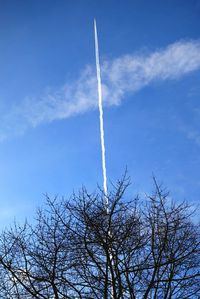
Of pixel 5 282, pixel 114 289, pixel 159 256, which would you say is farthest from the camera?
pixel 5 282

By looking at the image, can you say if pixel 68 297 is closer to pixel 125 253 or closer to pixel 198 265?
pixel 125 253

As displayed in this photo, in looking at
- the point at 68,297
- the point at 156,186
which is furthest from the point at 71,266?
the point at 156,186

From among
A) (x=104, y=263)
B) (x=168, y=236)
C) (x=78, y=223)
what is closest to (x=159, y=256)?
(x=168, y=236)

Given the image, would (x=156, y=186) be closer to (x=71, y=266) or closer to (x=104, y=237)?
(x=104, y=237)

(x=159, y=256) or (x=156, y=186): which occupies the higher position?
(x=156, y=186)

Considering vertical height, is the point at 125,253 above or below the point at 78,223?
below

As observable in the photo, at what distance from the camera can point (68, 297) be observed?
10.5 m

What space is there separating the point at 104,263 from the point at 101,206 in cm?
166

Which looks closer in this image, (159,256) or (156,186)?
(159,256)

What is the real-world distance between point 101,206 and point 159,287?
9.79ft

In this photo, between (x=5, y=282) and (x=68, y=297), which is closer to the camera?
(x=68, y=297)

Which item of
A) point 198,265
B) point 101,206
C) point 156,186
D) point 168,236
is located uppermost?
point 156,186

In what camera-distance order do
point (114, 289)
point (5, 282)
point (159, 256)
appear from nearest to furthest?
point (114, 289)
point (159, 256)
point (5, 282)

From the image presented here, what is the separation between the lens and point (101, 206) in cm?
1125
